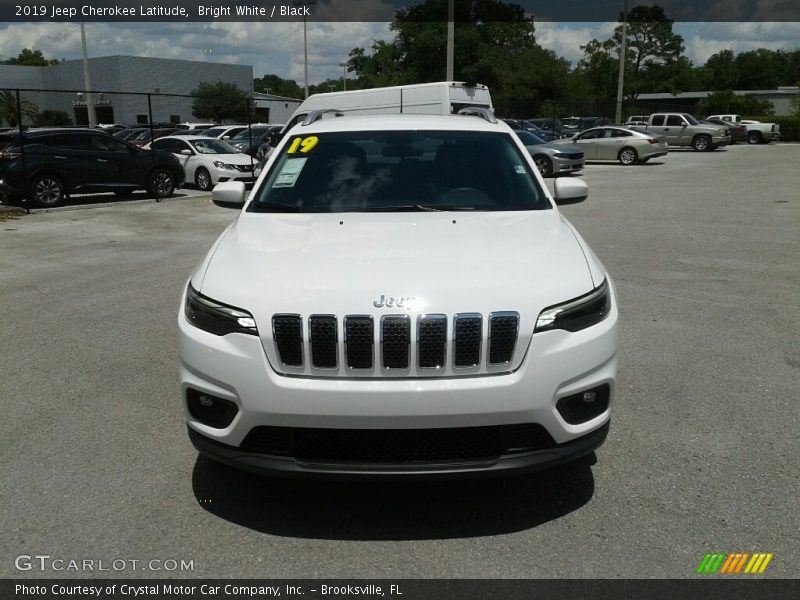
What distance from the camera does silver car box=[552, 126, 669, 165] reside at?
27.1 metres

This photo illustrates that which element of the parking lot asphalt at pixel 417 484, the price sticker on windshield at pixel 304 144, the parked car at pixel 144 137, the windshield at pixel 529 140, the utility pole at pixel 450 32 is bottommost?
the parking lot asphalt at pixel 417 484

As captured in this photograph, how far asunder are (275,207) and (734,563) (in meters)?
2.93

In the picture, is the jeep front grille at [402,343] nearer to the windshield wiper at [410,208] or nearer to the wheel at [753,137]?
the windshield wiper at [410,208]

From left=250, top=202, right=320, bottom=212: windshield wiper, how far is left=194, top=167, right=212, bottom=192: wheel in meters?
15.3

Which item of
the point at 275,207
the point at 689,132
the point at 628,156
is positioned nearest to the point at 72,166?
the point at 275,207

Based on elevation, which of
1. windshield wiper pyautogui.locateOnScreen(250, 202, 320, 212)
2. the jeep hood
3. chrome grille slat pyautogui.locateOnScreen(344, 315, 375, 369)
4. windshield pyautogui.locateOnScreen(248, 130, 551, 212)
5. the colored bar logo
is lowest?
the colored bar logo

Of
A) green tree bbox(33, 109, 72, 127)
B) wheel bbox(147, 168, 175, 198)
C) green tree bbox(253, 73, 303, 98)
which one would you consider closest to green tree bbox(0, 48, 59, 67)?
green tree bbox(253, 73, 303, 98)

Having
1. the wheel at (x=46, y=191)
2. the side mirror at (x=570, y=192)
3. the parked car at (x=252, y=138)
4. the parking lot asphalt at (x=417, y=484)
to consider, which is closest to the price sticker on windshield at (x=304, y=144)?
the side mirror at (x=570, y=192)

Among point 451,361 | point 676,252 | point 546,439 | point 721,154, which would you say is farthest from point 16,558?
point 721,154

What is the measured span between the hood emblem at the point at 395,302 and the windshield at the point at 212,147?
17291mm

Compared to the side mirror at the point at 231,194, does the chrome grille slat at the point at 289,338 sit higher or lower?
lower

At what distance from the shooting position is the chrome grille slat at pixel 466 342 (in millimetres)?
2826

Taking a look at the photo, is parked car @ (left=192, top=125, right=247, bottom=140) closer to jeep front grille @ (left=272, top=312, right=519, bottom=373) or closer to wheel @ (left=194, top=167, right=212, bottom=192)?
wheel @ (left=194, top=167, right=212, bottom=192)

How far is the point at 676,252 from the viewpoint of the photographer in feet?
31.2
